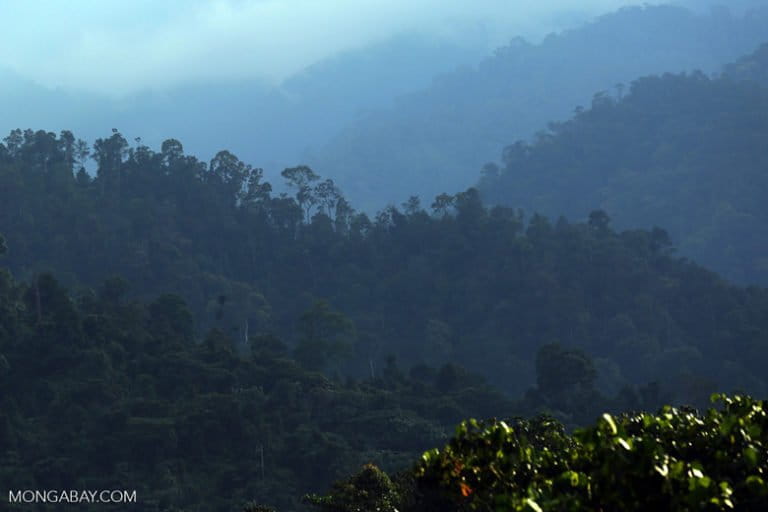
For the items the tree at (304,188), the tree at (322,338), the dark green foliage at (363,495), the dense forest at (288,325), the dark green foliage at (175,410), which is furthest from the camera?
the tree at (304,188)

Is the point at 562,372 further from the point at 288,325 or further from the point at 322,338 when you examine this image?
the point at 288,325

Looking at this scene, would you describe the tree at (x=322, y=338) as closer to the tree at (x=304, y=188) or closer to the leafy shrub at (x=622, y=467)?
the tree at (x=304, y=188)

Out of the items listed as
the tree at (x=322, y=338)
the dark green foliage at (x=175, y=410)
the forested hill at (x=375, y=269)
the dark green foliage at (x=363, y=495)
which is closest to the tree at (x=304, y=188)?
the forested hill at (x=375, y=269)

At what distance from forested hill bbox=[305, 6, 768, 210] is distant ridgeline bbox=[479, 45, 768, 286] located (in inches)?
962

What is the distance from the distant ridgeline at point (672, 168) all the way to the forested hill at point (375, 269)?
1604cm

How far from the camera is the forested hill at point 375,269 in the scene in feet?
221

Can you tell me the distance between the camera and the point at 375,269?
76.8 meters

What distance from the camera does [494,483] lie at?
7629 millimetres

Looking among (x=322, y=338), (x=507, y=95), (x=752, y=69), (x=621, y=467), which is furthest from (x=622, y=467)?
(x=507, y=95)

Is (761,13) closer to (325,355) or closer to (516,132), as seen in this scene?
(516,132)

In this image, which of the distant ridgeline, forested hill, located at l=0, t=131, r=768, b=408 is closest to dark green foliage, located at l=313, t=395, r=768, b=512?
forested hill, located at l=0, t=131, r=768, b=408

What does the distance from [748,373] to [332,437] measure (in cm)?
3030

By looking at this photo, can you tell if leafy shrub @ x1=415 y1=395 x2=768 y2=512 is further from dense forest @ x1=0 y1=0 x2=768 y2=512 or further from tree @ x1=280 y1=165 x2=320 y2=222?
tree @ x1=280 y1=165 x2=320 y2=222

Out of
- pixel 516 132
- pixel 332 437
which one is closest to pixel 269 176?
pixel 516 132
